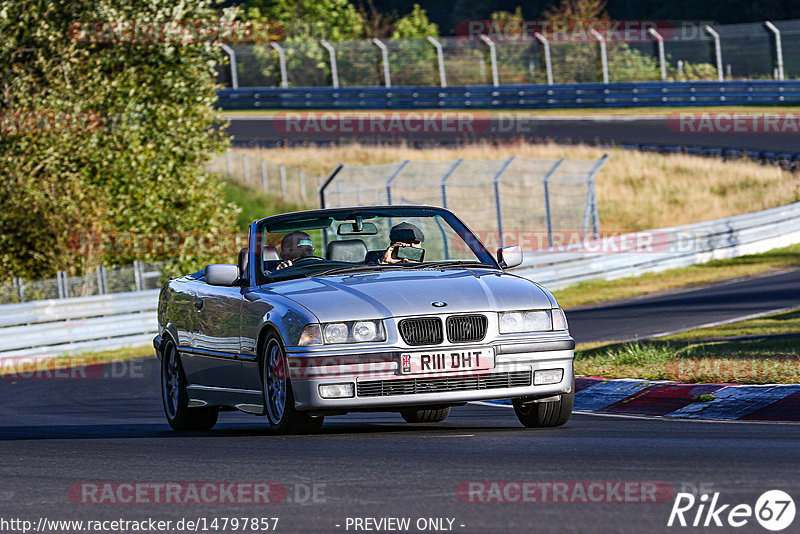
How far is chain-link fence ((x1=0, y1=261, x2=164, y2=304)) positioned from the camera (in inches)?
930

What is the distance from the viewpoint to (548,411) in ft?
29.5

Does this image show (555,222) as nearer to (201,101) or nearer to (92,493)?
(201,101)

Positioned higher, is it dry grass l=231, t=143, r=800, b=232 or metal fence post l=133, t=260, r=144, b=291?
metal fence post l=133, t=260, r=144, b=291

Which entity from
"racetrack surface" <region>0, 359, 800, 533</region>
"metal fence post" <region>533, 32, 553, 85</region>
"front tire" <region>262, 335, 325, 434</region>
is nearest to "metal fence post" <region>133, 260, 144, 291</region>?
"racetrack surface" <region>0, 359, 800, 533</region>

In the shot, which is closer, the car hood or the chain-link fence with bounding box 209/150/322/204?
the car hood

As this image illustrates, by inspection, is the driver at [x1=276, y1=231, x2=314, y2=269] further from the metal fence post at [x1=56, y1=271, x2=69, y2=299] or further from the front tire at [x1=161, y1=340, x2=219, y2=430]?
the metal fence post at [x1=56, y1=271, x2=69, y2=299]

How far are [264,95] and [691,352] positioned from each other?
40.5 meters

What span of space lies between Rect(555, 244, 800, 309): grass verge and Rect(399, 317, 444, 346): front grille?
17.1 metres

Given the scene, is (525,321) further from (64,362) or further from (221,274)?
(64,362)

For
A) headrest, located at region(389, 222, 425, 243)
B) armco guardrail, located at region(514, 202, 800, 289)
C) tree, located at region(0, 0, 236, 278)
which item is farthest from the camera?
armco guardrail, located at region(514, 202, 800, 289)

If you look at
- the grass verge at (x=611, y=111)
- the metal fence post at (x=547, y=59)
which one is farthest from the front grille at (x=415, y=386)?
the metal fence post at (x=547, y=59)

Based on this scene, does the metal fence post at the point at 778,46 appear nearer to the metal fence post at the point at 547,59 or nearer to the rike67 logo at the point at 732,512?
the metal fence post at the point at 547,59

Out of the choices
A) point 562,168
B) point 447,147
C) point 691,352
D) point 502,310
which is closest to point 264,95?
point 447,147

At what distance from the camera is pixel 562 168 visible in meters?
34.2
